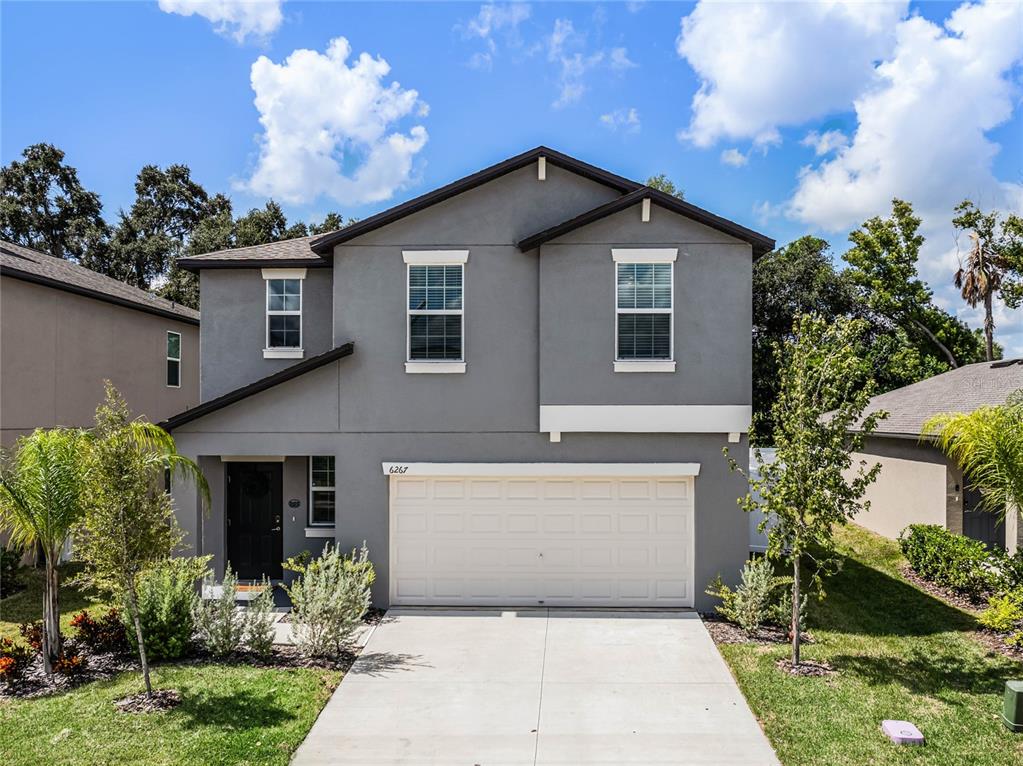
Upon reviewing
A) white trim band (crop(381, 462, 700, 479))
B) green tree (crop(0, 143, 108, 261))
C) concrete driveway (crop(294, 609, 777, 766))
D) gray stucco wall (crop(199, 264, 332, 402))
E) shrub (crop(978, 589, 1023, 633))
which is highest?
green tree (crop(0, 143, 108, 261))

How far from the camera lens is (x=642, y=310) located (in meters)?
11.1

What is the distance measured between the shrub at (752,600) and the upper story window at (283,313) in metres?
9.14

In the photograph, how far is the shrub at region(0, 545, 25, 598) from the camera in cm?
1197

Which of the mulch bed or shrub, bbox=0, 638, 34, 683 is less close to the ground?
shrub, bbox=0, 638, 34, 683

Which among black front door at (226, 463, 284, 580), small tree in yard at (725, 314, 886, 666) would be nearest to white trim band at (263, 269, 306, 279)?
black front door at (226, 463, 284, 580)

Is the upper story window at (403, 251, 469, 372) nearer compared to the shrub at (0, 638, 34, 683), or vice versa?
the shrub at (0, 638, 34, 683)

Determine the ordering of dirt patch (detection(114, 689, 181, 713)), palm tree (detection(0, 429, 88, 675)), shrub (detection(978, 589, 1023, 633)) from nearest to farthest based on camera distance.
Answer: dirt patch (detection(114, 689, 181, 713)) → palm tree (detection(0, 429, 88, 675)) → shrub (detection(978, 589, 1023, 633))

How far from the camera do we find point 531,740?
7.03 metres

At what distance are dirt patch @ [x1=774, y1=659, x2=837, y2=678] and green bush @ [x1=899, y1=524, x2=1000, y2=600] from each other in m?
3.56

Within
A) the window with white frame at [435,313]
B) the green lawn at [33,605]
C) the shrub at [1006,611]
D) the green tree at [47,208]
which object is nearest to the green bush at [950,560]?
the shrub at [1006,611]

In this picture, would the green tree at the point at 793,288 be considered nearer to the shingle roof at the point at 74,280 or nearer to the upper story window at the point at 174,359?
the upper story window at the point at 174,359

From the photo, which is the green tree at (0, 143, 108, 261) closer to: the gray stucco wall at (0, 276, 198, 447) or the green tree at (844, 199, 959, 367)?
the gray stucco wall at (0, 276, 198, 447)

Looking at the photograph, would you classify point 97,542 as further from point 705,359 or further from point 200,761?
point 705,359

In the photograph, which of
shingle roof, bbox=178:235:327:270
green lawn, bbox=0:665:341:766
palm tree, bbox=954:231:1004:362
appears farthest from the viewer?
palm tree, bbox=954:231:1004:362
